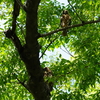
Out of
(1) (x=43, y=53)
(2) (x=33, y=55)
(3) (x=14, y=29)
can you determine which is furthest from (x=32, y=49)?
(1) (x=43, y=53)

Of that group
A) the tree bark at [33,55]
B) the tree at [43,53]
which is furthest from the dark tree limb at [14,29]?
the tree bark at [33,55]

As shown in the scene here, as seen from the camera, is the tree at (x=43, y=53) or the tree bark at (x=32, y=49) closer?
the tree bark at (x=32, y=49)

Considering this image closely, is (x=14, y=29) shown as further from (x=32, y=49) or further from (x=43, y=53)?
(x=43, y=53)

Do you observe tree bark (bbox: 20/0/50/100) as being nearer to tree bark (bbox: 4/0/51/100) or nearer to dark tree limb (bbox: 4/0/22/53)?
tree bark (bbox: 4/0/51/100)

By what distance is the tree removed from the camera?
10.4ft

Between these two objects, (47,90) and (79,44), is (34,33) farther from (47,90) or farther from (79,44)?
(79,44)

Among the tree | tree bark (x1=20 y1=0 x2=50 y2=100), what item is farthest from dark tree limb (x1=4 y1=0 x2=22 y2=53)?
tree bark (x1=20 y1=0 x2=50 y2=100)

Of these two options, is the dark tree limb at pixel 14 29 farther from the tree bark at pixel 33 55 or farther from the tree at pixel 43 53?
the tree bark at pixel 33 55

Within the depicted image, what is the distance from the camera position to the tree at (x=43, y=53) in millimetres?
3160

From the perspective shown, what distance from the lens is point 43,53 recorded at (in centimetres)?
463

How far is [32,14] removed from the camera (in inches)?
117

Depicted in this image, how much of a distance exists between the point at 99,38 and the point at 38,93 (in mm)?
2360

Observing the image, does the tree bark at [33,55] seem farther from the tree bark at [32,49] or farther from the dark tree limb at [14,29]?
the dark tree limb at [14,29]

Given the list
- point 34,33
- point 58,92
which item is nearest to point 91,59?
point 58,92
